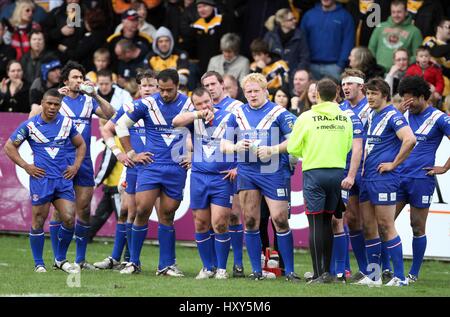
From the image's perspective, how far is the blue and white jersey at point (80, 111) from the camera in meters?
14.9

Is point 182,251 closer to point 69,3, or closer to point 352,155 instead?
point 352,155

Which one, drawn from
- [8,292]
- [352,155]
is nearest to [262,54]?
[352,155]

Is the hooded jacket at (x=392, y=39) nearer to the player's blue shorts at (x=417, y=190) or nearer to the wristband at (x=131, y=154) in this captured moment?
the player's blue shorts at (x=417, y=190)

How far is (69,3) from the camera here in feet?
72.0

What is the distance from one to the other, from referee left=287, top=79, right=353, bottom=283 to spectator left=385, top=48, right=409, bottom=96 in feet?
19.1

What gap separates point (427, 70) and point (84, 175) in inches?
247

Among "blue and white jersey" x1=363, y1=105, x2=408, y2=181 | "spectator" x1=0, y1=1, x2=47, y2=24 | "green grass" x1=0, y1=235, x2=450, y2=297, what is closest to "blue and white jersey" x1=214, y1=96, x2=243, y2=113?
"blue and white jersey" x1=363, y1=105, x2=408, y2=181

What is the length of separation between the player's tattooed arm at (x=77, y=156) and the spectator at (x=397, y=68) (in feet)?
19.3

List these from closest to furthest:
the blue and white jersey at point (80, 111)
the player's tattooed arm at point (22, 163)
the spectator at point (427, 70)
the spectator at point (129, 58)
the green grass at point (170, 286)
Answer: the green grass at point (170, 286) < the player's tattooed arm at point (22, 163) < the blue and white jersey at point (80, 111) < the spectator at point (427, 70) < the spectator at point (129, 58)

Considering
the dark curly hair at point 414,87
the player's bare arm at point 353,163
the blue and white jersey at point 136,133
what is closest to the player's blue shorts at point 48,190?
the blue and white jersey at point 136,133

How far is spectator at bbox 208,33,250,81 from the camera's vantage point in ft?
63.9

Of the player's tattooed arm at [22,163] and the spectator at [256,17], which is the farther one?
the spectator at [256,17]

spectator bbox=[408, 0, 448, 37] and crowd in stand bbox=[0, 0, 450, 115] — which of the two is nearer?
crowd in stand bbox=[0, 0, 450, 115]

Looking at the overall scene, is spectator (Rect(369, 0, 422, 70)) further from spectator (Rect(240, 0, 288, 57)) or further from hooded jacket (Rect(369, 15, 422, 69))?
spectator (Rect(240, 0, 288, 57))
